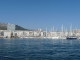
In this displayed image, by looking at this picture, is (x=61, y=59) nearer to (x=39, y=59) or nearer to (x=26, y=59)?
(x=39, y=59)

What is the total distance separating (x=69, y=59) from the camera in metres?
49.8

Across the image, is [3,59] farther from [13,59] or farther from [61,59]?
[61,59]

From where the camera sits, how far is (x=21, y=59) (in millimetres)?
48719

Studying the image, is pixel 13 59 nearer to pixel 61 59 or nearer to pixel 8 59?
pixel 8 59

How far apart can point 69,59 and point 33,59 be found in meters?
8.41

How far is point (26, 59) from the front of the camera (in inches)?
1916

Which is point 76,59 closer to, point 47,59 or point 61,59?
point 61,59

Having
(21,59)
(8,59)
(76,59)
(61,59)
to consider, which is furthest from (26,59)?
(76,59)

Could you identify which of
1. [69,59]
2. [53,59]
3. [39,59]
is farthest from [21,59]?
[69,59]

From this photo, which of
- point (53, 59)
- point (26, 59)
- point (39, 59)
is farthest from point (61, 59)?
point (26, 59)

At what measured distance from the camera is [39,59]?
4897 cm

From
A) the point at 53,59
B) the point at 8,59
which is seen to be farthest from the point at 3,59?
the point at 53,59

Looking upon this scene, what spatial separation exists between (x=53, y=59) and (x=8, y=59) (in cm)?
1032

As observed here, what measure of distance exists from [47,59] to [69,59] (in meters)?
5.16
